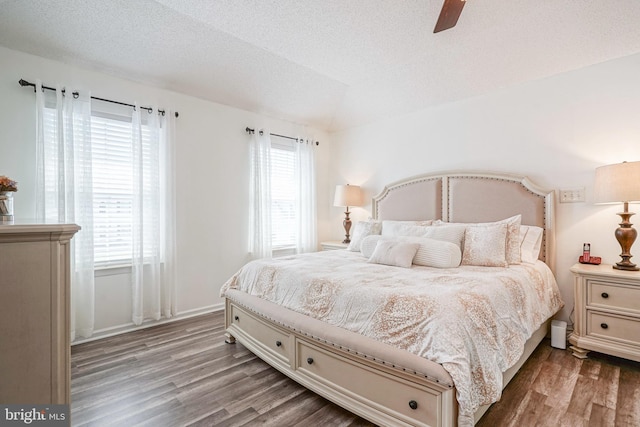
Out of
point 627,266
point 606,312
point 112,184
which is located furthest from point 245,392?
point 627,266

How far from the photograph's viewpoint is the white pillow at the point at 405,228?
3176 millimetres

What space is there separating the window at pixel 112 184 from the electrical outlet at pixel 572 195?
4.08m

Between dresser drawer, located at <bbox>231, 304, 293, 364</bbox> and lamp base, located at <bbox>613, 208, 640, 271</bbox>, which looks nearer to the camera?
dresser drawer, located at <bbox>231, 304, 293, 364</bbox>

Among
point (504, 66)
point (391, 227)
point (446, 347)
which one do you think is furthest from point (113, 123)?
point (504, 66)

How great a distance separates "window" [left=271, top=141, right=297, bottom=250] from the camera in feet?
14.3

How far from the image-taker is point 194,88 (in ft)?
11.4

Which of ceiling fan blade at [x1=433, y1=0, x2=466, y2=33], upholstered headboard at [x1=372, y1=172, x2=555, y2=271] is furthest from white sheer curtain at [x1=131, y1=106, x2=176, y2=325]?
ceiling fan blade at [x1=433, y1=0, x2=466, y2=33]

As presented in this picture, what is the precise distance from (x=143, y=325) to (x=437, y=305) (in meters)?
3.01

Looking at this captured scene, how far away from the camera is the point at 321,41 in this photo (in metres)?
3.02

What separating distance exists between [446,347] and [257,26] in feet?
9.61

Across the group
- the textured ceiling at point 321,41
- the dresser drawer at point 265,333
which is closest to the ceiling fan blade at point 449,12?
the textured ceiling at point 321,41

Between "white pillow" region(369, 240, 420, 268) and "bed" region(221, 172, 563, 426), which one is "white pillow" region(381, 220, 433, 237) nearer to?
"bed" region(221, 172, 563, 426)

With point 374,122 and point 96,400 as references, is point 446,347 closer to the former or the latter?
point 96,400

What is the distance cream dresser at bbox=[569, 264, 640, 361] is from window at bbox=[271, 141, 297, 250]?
3.23 meters
